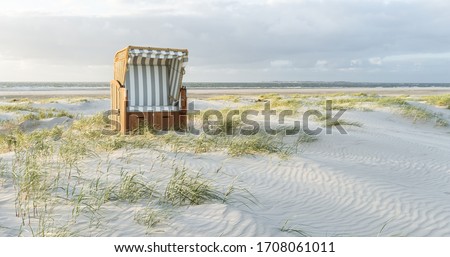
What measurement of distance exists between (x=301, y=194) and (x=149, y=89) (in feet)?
21.9

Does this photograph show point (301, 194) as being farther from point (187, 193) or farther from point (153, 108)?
point (153, 108)

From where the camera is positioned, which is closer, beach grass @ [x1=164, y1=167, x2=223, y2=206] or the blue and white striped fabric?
beach grass @ [x1=164, y1=167, x2=223, y2=206]

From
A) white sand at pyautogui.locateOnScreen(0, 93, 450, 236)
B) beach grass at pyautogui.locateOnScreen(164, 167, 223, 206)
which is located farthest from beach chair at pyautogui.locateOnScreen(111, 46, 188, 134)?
beach grass at pyautogui.locateOnScreen(164, 167, 223, 206)

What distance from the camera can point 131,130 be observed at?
10.0 metres

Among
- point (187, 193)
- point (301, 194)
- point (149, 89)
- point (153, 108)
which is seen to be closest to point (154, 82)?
point (149, 89)

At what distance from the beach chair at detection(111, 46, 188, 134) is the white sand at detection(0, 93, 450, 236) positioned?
9.35 feet

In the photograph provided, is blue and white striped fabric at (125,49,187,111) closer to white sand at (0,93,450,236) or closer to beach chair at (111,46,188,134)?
beach chair at (111,46,188,134)

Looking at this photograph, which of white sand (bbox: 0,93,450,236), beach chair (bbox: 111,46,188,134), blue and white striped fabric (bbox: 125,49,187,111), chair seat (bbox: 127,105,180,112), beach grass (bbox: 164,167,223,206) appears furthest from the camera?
blue and white striped fabric (bbox: 125,49,187,111)

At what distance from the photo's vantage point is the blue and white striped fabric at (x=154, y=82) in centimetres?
1094

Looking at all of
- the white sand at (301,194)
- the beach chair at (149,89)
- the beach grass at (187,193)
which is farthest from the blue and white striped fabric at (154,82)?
the beach grass at (187,193)

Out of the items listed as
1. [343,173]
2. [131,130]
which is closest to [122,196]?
[343,173]

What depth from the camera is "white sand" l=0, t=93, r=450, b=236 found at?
4.20m

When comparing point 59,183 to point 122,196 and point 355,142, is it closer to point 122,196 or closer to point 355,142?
point 122,196

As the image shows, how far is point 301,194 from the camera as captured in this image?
5.62 m
